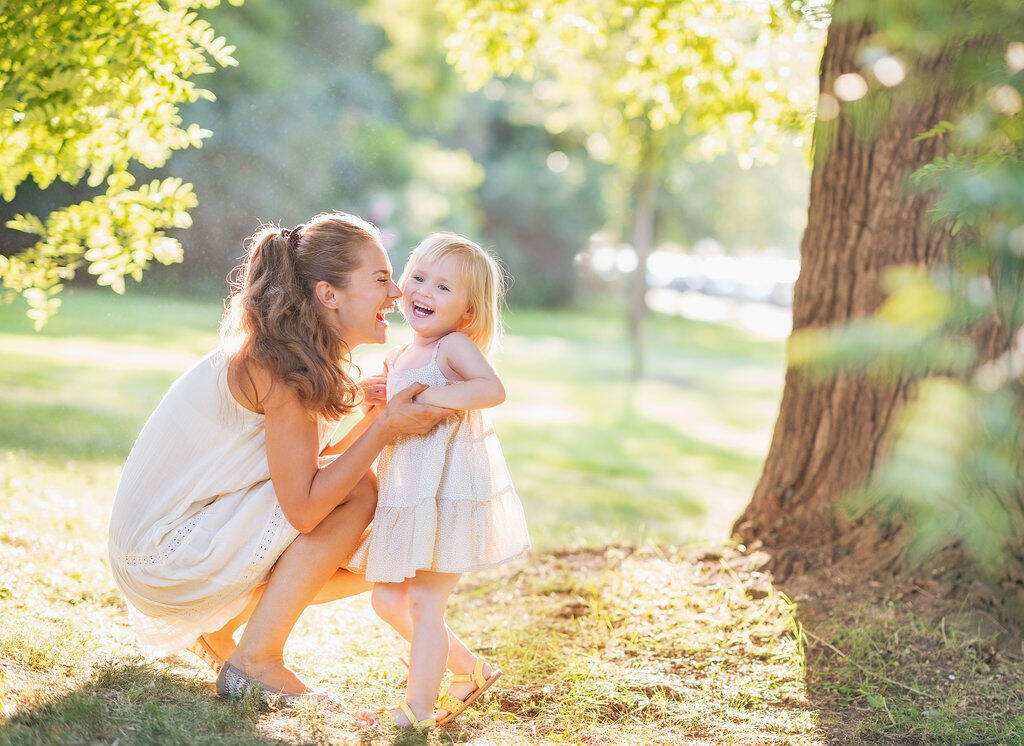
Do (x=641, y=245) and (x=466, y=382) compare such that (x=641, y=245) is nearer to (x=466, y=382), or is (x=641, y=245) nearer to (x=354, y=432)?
(x=354, y=432)

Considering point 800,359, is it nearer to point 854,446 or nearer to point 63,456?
point 854,446

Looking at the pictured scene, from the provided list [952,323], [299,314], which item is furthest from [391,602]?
[952,323]

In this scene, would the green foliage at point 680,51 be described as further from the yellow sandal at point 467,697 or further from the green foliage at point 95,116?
the yellow sandal at point 467,697

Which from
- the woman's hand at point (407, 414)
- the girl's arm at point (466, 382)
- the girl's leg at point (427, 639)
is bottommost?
the girl's leg at point (427, 639)

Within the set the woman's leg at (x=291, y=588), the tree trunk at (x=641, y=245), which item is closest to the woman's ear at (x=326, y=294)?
the woman's leg at (x=291, y=588)

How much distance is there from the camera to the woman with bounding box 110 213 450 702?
247 centimetres

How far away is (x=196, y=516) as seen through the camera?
2.55 meters

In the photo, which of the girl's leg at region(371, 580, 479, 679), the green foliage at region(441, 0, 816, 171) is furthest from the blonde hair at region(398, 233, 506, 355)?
the green foliage at region(441, 0, 816, 171)

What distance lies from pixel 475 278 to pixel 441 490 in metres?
0.55

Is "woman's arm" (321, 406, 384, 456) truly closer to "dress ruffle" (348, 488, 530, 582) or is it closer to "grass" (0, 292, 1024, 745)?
"dress ruffle" (348, 488, 530, 582)

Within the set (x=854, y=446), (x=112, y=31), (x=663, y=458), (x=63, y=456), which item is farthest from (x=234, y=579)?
(x=663, y=458)

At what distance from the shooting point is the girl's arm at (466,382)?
8.13 ft

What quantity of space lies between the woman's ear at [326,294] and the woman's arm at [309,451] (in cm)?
28

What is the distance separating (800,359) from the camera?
24.0 inches
